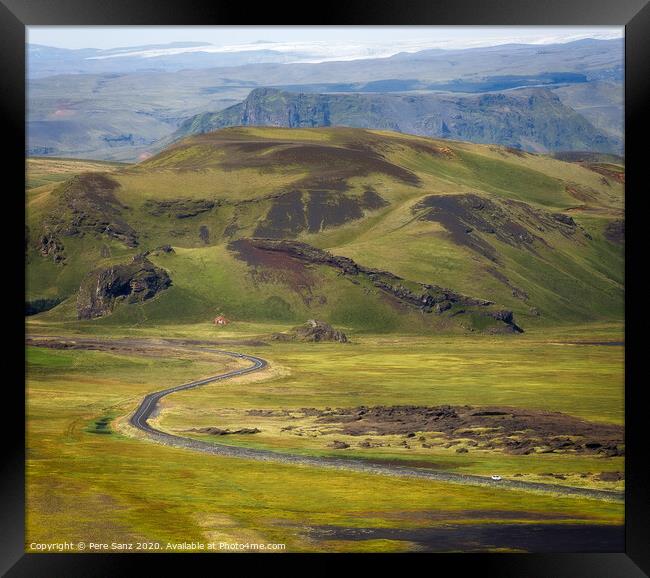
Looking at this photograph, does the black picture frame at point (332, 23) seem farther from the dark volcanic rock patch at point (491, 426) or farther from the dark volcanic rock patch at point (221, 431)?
the dark volcanic rock patch at point (221, 431)

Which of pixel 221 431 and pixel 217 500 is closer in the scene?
pixel 217 500

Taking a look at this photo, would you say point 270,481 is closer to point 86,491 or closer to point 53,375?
point 86,491

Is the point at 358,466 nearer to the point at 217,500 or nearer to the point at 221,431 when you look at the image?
the point at 217,500

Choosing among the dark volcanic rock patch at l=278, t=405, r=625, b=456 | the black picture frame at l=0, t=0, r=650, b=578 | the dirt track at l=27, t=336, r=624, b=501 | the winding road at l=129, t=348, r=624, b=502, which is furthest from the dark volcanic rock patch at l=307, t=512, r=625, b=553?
the dark volcanic rock patch at l=278, t=405, r=625, b=456

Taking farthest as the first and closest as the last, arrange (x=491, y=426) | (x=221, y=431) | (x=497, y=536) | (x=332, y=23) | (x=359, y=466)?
(x=491, y=426) < (x=221, y=431) < (x=359, y=466) < (x=497, y=536) < (x=332, y=23)

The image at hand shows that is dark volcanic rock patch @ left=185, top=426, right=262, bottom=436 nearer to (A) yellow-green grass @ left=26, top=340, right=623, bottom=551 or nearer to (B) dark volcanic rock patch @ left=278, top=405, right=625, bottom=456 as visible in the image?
(A) yellow-green grass @ left=26, top=340, right=623, bottom=551

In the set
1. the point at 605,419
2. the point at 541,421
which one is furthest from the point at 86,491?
the point at 605,419

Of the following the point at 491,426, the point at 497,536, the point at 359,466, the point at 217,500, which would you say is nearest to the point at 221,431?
the point at 359,466
